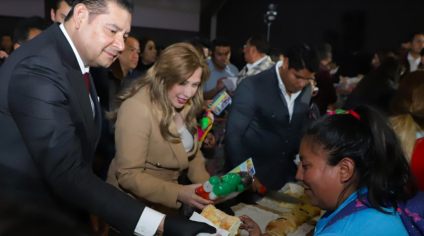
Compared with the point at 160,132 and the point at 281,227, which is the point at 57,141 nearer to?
the point at 160,132

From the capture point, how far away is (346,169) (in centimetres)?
116

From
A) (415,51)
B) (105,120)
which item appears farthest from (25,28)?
(415,51)

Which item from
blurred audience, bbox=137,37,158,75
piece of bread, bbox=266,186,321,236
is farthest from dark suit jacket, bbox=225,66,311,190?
blurred audience, bbox=137,37,158,75

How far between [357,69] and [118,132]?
738cm

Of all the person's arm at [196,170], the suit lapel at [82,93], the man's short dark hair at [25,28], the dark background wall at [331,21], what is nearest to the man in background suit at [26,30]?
the man's short dark hair at [25,28]

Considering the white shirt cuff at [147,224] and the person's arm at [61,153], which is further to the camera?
the white shirt cuff at [147,224]

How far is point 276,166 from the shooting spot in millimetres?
2414

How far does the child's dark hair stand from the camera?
113 cm

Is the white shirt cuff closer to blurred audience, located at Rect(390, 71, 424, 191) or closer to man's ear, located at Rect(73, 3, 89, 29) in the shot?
man's ear, located at Rect(73, 3, 89, 29)

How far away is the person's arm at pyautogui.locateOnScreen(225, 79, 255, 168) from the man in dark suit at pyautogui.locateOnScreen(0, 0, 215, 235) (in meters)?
1.12

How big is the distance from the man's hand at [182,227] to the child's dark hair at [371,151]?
463mm

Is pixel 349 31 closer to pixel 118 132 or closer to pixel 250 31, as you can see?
pixel 250 31

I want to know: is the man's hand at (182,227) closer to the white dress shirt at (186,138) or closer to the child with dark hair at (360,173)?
the child with dark hair at (360,173)

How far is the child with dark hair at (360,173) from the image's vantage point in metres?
1.09
